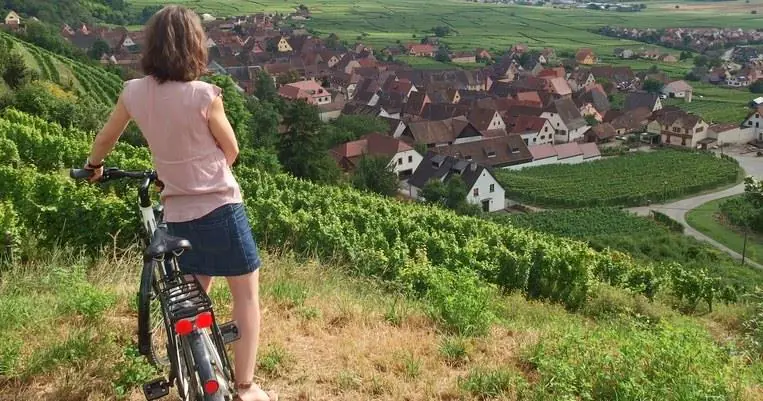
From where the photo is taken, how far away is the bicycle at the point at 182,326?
2865 millimetres

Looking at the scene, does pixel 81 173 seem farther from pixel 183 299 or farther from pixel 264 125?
pixel 264 125

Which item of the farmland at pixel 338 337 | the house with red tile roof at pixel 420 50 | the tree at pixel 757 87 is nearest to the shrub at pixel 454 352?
the farmland at pixel 338 337

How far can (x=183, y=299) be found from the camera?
9.61 feet

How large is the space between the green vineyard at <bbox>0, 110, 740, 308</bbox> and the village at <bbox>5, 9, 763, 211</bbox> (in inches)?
959

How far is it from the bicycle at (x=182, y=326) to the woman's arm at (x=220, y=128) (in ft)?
1.27

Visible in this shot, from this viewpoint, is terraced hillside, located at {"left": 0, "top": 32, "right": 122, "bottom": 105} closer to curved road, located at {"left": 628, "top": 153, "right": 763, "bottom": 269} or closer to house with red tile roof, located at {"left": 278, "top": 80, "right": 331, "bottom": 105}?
house with red tile roof, located at {"left": 278, "top": 80, "right": 331, "bottom": 105}

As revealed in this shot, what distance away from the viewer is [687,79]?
86625mm

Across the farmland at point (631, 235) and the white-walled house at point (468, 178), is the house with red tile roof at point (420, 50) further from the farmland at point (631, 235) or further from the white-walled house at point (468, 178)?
the farmland at point (631, 235)

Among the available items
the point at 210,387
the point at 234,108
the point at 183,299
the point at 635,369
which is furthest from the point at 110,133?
the point at 234,108

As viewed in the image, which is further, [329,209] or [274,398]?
[329,209]

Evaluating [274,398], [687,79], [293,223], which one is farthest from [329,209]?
[687,79]

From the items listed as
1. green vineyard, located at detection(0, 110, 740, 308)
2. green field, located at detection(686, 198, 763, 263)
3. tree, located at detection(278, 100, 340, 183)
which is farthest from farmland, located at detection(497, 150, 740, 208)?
green vineyard, located at detection(0, 110, 740, 308)

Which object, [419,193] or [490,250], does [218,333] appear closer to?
[490,250]

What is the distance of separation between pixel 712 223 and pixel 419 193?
15543 mm
